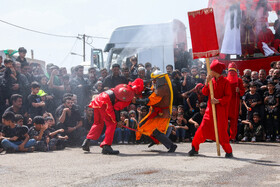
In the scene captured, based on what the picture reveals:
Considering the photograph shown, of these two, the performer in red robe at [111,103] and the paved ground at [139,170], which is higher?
the performer in red robe at [111,103]

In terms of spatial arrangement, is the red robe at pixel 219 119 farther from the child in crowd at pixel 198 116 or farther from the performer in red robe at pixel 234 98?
→ the child in crowd at pixel 198 116

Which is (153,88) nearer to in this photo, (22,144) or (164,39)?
(22,144)

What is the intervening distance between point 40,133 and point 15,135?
0.54 m

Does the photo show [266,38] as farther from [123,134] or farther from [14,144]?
[14,144]

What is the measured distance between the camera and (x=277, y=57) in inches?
475

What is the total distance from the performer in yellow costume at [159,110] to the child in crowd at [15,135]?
232 cm

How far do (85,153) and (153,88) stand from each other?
1.84 m

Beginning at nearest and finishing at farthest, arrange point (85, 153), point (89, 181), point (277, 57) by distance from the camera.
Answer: point (89, 181)
point (85, 153)
point (277, 57)

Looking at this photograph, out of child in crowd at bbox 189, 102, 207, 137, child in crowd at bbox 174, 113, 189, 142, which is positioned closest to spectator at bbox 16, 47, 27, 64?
child in crowd at bbox 174, 113, 189, 142

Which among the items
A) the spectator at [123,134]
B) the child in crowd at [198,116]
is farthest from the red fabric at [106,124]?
the child in crowd at [198,116]

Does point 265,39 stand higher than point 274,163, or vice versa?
point 265,39

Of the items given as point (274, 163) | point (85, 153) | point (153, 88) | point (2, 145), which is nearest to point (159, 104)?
point (153, 88)

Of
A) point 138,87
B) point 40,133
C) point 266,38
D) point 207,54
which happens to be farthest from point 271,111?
point 40,133

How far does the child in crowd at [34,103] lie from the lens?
31.9ft
